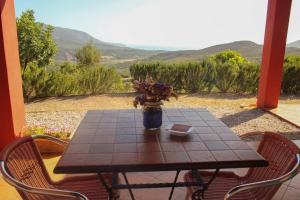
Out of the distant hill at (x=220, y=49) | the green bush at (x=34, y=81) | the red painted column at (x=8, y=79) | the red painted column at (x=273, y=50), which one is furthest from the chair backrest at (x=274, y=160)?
the distant hill at (x=220, y=49)

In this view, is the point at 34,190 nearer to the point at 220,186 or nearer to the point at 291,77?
the point at 220,186

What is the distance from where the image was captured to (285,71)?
7895mm

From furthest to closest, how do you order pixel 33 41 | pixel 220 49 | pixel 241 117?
1. pixel 220 49
2. pixel 33 41
3. pixel 241 117

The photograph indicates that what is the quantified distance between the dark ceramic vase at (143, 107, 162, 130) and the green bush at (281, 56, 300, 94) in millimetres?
6848

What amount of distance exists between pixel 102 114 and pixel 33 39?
9.30 m

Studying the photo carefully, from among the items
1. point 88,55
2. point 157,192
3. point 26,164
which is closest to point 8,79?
point 26,164

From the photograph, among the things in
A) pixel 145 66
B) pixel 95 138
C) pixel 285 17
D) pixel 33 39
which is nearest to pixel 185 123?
pixel 95 138

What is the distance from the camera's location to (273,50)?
5.61 metres

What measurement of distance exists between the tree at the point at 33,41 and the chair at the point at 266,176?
379 inches

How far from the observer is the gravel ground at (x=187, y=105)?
496cm

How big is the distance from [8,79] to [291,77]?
23.5 ft

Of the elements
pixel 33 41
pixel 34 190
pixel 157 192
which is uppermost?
pixel 33 41

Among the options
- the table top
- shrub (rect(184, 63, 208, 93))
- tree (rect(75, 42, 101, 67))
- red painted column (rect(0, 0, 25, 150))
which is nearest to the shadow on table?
shrub (rect(184, 63, 208, 93))

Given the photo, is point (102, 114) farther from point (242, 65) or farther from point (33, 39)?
point (33, 39)
